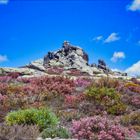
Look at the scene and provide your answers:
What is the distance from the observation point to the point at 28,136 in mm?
11711

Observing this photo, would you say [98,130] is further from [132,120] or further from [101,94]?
[101,94]

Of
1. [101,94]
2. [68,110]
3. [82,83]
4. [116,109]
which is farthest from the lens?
[82,83]

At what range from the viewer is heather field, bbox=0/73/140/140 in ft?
45.3

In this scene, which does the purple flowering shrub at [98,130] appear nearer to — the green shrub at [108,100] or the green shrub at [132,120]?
the green shrub at [132,120]

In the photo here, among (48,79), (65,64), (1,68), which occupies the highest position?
(65,64)

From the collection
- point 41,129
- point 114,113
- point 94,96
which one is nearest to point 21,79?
point 94,96

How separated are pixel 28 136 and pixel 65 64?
A: 57791 mm

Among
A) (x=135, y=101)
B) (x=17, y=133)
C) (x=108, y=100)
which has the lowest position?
(x=17, y=133)

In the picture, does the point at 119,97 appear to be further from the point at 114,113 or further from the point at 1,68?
the point at 1,68

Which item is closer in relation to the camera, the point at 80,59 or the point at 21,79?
the point at 21,79

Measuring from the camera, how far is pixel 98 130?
46.5ft

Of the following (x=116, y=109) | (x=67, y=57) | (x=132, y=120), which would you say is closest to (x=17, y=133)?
(x=132, y=120)

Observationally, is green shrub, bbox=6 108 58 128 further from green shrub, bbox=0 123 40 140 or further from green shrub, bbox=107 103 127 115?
green shrub, bbox=107 103 127 115

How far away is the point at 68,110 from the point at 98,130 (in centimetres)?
635
